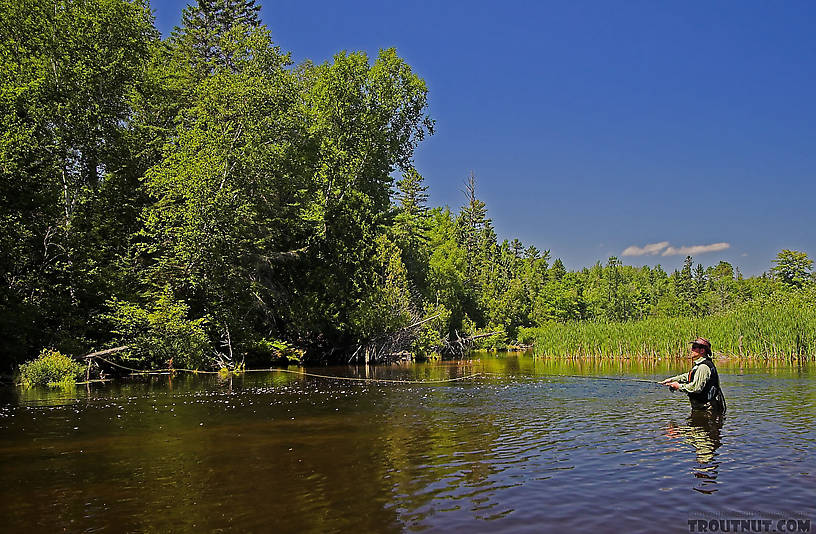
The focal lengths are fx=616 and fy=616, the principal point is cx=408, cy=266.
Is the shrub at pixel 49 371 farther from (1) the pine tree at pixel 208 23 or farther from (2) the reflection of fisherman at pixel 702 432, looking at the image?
(1) the pine tree at pixel 208 23

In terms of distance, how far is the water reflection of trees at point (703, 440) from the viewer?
27.9 ft

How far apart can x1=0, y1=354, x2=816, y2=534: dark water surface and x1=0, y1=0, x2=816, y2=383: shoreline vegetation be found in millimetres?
9924

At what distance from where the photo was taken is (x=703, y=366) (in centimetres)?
1341

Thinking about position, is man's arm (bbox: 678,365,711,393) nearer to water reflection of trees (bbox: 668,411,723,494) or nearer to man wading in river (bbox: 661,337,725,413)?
man wading in river (bbox: 661,337,725,413)

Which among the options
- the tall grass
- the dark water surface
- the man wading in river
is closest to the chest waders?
the man wading in river

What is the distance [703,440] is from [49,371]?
74.0 ft

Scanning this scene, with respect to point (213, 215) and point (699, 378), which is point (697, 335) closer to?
point (699, 378)

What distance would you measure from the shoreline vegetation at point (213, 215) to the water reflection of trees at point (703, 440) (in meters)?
19.3

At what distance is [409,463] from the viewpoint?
32.3 ft

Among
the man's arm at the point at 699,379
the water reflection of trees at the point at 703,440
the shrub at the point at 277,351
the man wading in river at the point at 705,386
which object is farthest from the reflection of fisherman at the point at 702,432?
the shrub at the point at 277,351

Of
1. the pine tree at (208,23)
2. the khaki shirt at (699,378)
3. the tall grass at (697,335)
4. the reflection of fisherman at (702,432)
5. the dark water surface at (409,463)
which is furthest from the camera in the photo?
the pine tree at (208,23)

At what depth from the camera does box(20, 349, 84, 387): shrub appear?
75.9 feet

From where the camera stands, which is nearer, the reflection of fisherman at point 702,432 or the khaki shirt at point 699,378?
the reflection of fisherman at point 702,432

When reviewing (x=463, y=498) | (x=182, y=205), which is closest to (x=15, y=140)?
(x=182, y=205)
